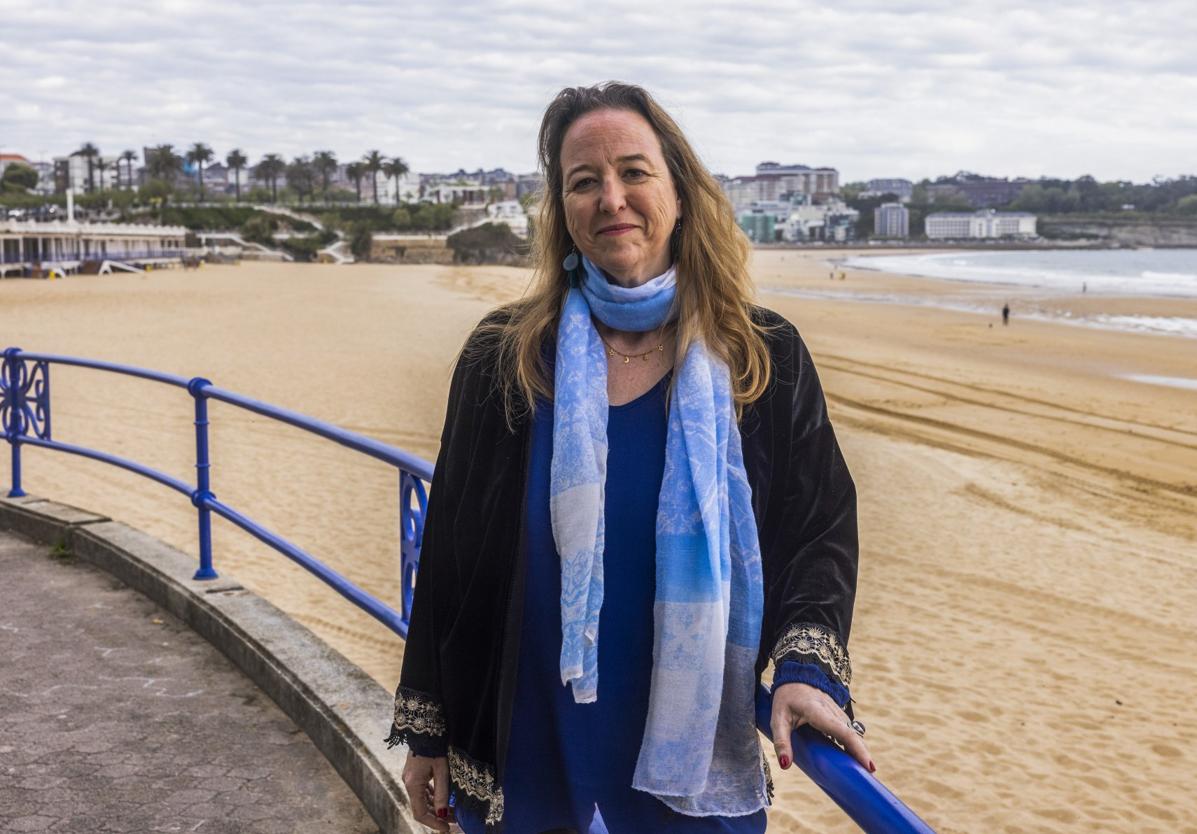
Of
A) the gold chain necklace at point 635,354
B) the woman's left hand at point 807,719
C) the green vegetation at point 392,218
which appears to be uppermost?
the green vegetation at point 392,218

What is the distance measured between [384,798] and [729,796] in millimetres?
1627

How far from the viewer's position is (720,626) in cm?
160

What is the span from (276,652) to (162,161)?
454ft

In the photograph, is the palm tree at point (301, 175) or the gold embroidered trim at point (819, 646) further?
the palm tree at point (301, 175)

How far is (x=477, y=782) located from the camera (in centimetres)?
179

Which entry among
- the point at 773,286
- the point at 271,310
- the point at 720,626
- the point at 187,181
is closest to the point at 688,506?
the point at 720,626

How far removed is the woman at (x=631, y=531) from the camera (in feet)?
5.30

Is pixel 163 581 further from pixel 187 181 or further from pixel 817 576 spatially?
pixel 187 181

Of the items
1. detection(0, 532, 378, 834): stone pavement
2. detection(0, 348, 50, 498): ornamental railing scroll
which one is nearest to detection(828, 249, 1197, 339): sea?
detection(0, 348, 50, 498): ornamental railing scroll

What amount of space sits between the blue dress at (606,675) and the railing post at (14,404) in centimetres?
573

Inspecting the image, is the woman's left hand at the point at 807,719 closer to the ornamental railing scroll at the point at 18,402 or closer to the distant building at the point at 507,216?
the ornamental railing scroll at the point at 18,402

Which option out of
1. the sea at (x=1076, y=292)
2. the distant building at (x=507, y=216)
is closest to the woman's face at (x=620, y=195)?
the sea at (x=1076, y=292)

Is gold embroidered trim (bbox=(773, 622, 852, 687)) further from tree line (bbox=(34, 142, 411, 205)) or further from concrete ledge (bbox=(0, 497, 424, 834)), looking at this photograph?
tree line (bbox=(34, 142, 411, 205))

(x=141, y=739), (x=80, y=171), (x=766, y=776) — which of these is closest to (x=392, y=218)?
(x=80, y=171)
